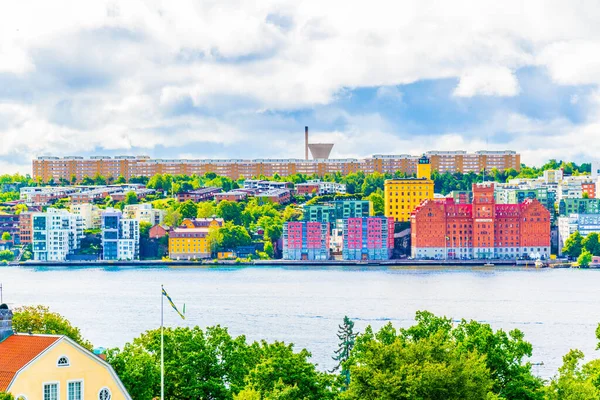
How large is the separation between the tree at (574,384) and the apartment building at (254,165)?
7699 centimetres

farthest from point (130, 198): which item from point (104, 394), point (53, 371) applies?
point (53, 371)

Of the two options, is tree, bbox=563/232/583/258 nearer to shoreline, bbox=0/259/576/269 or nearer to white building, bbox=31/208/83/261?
shoreline, bbox=0/259/576/269

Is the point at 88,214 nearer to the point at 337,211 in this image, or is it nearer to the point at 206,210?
the point at 206,210

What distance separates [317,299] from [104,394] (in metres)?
25.7

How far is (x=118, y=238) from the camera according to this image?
208ft

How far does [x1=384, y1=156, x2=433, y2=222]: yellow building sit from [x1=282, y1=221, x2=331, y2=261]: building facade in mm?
7431

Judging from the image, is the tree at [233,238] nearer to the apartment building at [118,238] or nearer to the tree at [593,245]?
the apartment building at [118,238]

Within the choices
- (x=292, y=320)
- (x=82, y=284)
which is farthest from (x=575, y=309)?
(x=82, y=284)

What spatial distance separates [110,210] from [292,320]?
3744 cm

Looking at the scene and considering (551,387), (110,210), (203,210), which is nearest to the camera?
(551,387)

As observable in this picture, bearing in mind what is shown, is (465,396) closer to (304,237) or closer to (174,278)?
(174,278)

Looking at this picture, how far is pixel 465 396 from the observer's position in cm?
1250

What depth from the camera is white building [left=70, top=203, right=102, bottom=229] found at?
70.8 meters

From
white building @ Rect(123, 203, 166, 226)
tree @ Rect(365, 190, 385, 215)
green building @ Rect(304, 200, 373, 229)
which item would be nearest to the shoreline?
green building @ Rect(304, 200, 373, 229)
